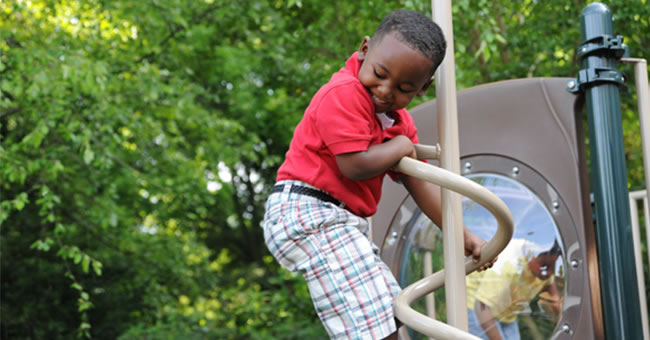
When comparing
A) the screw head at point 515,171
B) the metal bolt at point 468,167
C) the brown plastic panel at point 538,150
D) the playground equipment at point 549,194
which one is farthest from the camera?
the metal bolt at point 468,167

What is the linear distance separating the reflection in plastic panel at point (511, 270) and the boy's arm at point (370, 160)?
1098 mm

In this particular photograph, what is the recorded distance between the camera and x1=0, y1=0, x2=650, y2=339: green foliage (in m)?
4.40

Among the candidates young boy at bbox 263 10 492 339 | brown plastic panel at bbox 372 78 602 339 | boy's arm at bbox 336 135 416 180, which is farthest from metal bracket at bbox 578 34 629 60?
boy's arm at bbox 336 135 416 180

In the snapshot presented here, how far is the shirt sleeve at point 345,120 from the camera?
1.44 metres

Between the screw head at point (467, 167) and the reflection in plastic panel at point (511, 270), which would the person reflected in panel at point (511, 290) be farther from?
the screw head at point (467, 167)

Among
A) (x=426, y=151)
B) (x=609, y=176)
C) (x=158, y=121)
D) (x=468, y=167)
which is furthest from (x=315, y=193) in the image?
(x=158, y=121)

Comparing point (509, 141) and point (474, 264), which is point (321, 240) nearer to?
point (474, 264)

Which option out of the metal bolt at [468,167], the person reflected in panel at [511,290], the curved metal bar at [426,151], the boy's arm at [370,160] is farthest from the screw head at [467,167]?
the boy's arm at [370,160]

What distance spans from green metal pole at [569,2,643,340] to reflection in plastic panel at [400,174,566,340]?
0.31 metres

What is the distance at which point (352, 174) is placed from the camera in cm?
147

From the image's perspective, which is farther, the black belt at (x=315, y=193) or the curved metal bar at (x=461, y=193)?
the black belt at (x=315, y=193)

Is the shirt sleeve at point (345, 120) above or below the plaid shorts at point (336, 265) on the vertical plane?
above

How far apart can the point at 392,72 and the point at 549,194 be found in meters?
1.15

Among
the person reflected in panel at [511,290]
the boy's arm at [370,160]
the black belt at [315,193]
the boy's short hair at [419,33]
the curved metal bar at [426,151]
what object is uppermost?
the boy's short hair at [419,33]
